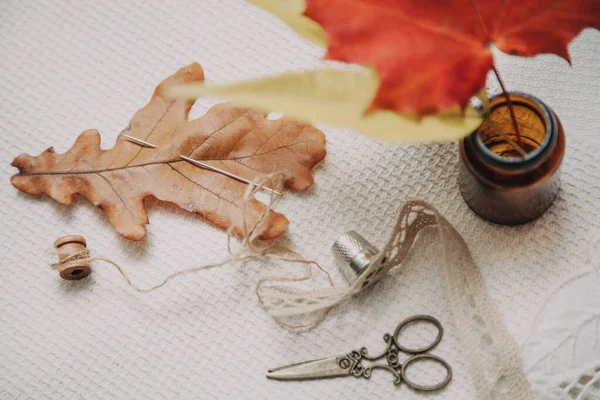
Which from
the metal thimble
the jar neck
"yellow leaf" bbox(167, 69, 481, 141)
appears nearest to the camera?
"yellow leaf" bbox(167, 69, 481, 141)

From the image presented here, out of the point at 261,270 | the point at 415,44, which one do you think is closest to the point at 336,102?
the point at 415,44

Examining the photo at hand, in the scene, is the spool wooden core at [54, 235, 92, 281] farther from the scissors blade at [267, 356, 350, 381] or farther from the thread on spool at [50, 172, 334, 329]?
the scissors blade at [267, 356, 350, 381]

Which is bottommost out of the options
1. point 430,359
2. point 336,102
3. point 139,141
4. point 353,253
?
point 430,359

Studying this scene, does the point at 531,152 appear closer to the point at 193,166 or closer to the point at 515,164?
the point at 515,164

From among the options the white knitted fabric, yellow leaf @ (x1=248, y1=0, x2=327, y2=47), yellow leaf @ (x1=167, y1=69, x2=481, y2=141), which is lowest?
the white knitted fabric

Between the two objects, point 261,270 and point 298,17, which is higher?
point 298,17

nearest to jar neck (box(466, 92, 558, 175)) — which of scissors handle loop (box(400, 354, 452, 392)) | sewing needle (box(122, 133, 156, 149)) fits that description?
scissors handle loop (box(400, 354, 452, 392))

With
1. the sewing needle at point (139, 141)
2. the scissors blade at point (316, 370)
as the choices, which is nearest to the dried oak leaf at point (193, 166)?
the sewing needle at point (139, 141)
